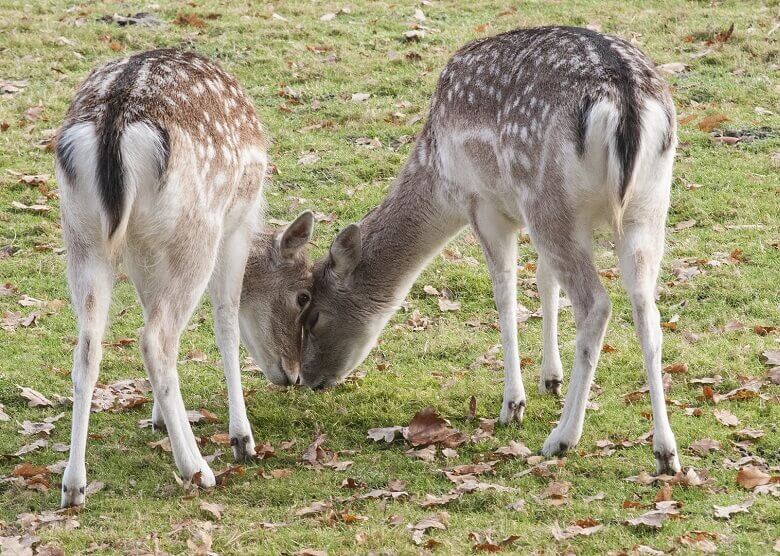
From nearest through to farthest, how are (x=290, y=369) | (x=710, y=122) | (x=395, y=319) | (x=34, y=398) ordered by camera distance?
(x=34, y=398) → (x=290, y=369) → (x=395, y=319) → (x=710, y=122)

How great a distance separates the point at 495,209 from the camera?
6.07m

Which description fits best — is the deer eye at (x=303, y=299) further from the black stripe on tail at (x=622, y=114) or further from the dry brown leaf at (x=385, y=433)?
the black stripe on tail at (x=622, y=114)

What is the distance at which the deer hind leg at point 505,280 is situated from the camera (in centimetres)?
609

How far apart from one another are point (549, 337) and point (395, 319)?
61.9 inches

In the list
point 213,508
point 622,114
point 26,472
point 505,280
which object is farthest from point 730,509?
point 26,472

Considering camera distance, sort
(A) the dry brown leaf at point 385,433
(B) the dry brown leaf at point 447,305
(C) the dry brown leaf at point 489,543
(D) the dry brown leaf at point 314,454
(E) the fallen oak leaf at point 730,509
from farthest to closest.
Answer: (B) the dry brown leaf at point 447,305, (A) the dry brown leaf at point 385,433, (D) the dry brown leaf at point 314,454, (E) the fallen oak leaf at point 730,509, (C) the dry brown leaf at point 489,543

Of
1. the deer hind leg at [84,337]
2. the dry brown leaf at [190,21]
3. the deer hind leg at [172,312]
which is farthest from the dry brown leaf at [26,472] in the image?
the dry brown leaf at [190,21]

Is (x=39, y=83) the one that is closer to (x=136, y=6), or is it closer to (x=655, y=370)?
(x=136, y=6)

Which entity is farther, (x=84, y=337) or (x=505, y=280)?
(x=505, y=280)

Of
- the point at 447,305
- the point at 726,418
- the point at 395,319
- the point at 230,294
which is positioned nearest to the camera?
the point at 726,418

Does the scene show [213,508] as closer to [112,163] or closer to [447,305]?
[112,163]

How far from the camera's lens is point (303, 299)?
267 inches

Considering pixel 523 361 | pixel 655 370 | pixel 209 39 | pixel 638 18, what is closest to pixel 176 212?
pixel 655 370

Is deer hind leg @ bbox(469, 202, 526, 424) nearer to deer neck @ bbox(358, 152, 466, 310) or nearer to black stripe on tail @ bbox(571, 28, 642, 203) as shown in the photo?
deer neck @ bbox(358, 152, 466, 310)
